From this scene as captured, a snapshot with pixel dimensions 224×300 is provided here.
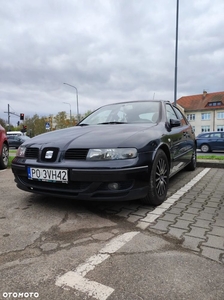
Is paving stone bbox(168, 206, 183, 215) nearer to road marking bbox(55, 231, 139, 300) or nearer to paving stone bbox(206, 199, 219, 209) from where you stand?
paving stone bbox(206, 199, 219, 209)

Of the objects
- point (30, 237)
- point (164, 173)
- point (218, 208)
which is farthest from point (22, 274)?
point (218, 208)

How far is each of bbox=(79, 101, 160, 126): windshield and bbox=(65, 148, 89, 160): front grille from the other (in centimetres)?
116

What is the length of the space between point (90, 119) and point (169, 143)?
1.46m

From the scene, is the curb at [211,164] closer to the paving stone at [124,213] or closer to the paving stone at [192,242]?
the paving stone at [124,213]

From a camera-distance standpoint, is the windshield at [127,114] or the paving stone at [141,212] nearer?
the paving stone at [141,212]

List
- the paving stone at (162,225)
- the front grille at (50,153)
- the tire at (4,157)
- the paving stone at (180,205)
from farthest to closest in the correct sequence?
the tire at (4,157)
the paving stone at (180,205)
the front grille at (50,153)
the paving stone at (162,225)

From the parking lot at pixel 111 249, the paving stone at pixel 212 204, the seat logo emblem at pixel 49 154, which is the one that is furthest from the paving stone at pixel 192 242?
the seat logo emblem at pixel 49 154

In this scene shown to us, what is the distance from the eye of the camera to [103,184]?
2.45m

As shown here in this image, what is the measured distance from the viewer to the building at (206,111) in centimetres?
4431

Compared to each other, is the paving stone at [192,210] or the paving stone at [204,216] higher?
the paving stone at [192,210]

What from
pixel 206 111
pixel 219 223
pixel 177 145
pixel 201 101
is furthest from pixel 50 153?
pixel 201 101

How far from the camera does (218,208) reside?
297cm

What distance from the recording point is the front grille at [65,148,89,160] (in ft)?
8.28

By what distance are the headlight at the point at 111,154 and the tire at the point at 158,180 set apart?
1.30 feet
